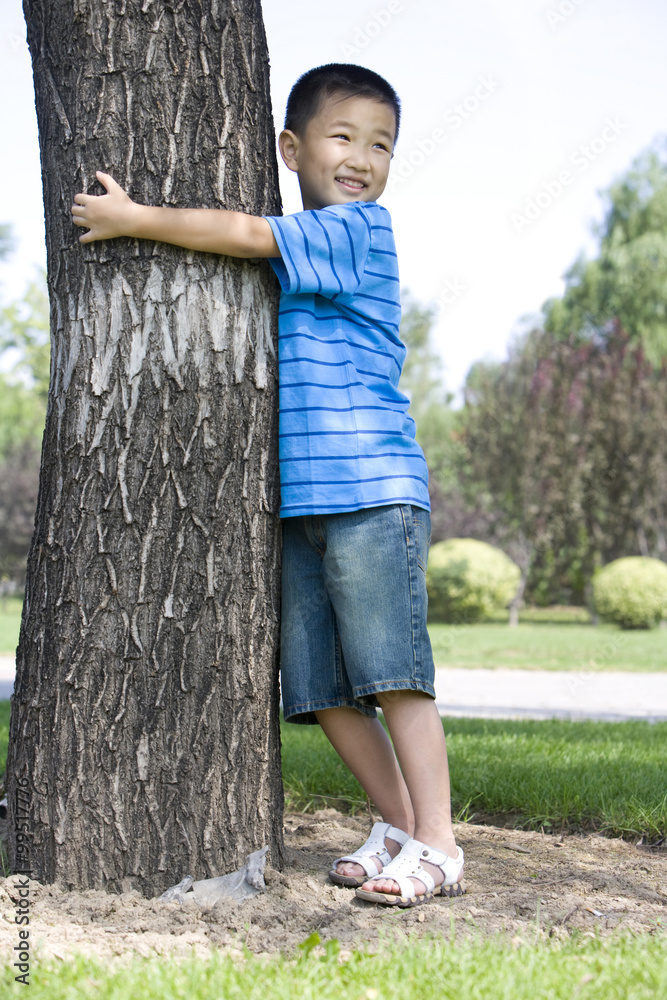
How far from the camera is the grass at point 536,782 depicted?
2.86m

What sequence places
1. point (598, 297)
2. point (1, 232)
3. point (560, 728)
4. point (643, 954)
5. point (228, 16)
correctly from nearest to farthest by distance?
point (643, 954) < point (228, 16) < point (560, 728) < point (598, 297) < point (1, 232)

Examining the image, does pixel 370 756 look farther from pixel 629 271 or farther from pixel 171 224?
pixel 629 271

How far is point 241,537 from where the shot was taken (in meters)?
2.08

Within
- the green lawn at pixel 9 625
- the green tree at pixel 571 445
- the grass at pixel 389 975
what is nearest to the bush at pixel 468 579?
the green tree at pixel 571 445

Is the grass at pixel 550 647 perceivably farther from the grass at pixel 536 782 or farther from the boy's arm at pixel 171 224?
the boy's arm at pixel 171 224

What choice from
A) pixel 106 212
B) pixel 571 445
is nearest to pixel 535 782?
pixel 106 212

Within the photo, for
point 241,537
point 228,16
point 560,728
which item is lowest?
point 560,728

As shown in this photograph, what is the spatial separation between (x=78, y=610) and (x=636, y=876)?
1.63 m

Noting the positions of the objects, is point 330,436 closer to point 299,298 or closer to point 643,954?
point 299,298

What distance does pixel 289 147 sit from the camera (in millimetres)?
2373

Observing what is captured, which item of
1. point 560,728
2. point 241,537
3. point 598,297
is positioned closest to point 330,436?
point 241,537

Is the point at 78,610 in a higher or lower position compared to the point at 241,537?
lower

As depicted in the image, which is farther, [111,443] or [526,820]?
[526,820]

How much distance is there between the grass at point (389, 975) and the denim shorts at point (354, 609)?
65 centimetres
